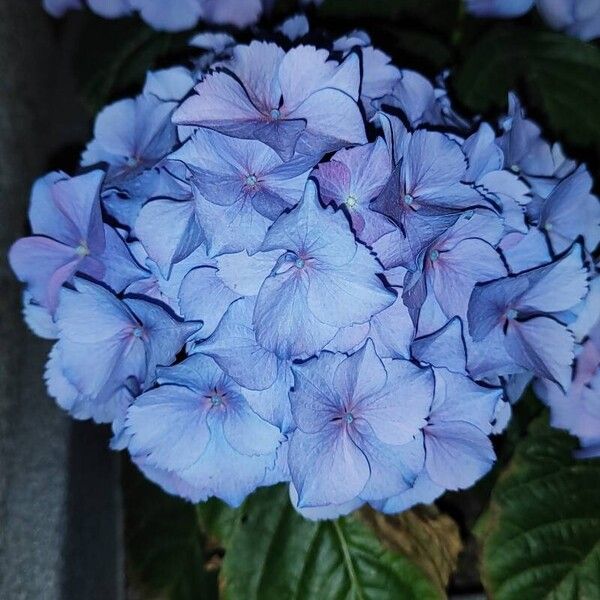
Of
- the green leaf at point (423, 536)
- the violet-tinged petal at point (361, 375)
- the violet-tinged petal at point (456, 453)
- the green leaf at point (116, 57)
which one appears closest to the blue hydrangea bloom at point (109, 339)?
the violet-tinged petal at point (361, 375)

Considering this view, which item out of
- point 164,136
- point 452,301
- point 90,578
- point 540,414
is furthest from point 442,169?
point 90,578

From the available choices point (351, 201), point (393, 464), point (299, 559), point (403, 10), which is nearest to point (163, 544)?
point (299, 559)

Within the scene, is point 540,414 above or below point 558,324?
below

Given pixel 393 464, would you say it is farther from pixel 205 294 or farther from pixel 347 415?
pixel 205 294

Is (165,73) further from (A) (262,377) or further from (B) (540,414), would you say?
(B) (540,414)

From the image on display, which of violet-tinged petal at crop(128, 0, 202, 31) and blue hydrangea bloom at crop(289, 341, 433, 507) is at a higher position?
violet-tinged petal at crop(128, 0, 202, 31)

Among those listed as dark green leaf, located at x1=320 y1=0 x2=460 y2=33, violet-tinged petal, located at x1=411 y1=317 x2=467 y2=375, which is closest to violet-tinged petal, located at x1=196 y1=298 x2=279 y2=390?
violet-tinged petal, located at x1=411 y1=317 x2=467 y2=375

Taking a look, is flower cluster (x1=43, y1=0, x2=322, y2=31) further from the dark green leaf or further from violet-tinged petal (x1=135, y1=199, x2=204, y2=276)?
violet-tinged petal (x1=135, y1=199, x2=204, y2=276)
